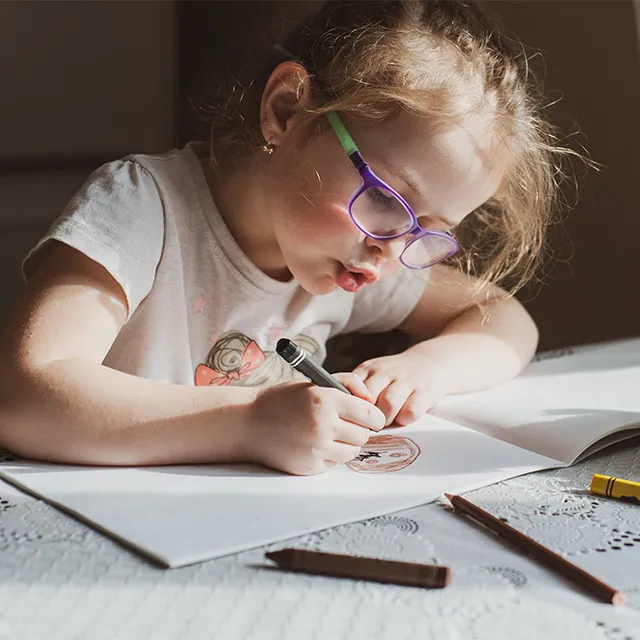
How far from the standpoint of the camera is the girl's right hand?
2.18 feet

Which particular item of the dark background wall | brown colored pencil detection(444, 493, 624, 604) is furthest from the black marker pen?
the dark background wall

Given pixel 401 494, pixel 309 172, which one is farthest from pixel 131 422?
pixel 309 172

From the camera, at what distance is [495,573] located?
0.51 m

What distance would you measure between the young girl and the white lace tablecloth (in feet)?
0.43

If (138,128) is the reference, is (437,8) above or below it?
above

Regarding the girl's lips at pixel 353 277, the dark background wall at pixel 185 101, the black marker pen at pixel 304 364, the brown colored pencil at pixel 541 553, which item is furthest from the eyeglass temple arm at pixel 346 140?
the dark background wall at pixel 185 101

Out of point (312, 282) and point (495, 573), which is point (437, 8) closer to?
point (312, 282)

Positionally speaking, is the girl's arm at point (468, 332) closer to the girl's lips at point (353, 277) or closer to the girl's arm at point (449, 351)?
the girl's arm at point (449, 351)

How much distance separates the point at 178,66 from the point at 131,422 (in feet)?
Answer: 3.45

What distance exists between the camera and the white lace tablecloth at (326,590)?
440 mm

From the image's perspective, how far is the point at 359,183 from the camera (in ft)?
2.73

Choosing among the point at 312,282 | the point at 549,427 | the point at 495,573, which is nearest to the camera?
the point at 495,573

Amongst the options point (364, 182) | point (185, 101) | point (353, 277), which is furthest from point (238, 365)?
point (185, 101)

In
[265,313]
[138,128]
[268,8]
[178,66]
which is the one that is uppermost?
[268,8]
